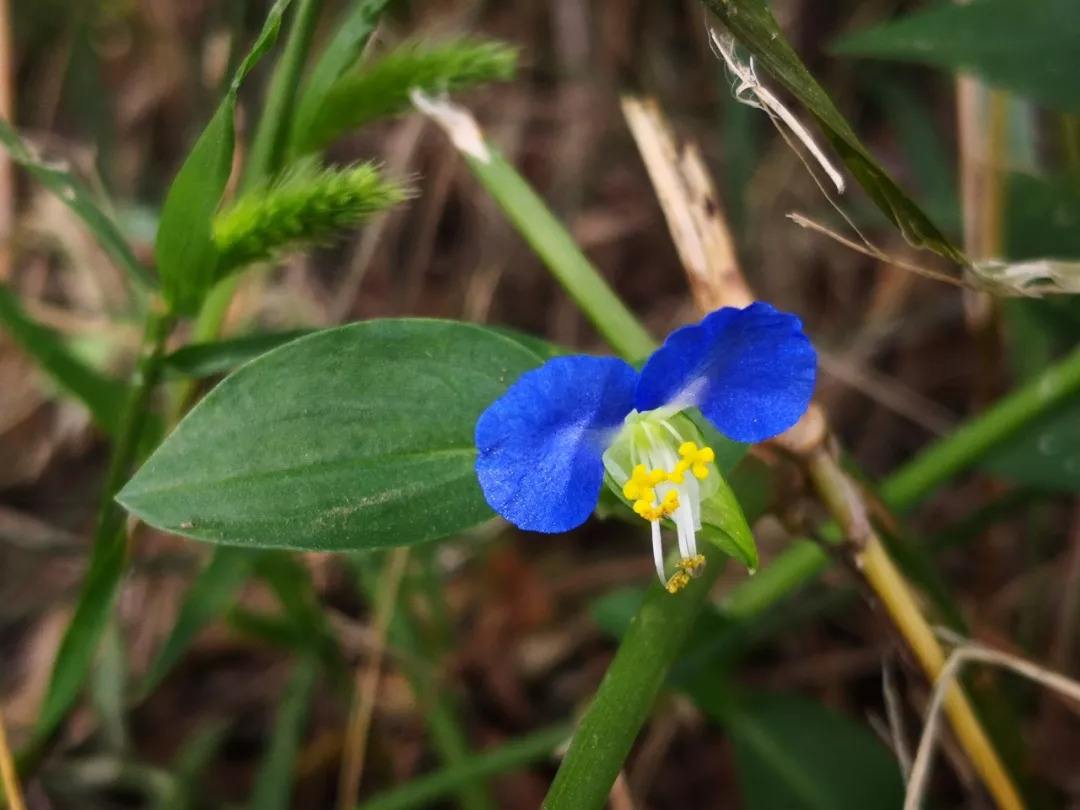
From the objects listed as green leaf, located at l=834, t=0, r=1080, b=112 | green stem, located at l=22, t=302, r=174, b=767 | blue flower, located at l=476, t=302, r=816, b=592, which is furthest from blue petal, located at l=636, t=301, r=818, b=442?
green leaf, located at l=834, t=0, r=1080, b=112

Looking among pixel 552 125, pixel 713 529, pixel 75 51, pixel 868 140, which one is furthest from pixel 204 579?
pixel 868 140

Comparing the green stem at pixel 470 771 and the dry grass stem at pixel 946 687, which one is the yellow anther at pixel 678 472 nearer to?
the dry grass stem at pixel 946 687

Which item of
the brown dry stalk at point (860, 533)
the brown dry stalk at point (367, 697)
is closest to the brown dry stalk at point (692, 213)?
the brown dry stalk at point (860, 533)

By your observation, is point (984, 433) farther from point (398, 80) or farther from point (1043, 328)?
point (398, 80)

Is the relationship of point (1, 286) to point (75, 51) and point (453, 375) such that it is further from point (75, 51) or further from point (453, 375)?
point (75, 51)

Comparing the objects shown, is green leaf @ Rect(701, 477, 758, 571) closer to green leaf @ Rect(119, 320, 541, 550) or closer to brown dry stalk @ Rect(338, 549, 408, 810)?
green leaf @ Rect(119, 320, 541, 550)

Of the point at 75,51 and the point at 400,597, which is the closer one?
the point at 400,597

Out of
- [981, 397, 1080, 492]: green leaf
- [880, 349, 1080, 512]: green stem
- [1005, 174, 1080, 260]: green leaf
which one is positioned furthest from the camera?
[1005, 174, 1080, 260]: green leaf
